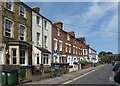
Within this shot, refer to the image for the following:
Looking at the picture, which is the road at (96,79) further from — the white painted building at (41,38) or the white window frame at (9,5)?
the white window frame at (9,5)

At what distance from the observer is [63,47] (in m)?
28.1

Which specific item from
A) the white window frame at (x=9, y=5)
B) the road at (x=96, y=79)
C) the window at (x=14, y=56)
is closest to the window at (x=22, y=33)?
the window at (x=14, y=56)

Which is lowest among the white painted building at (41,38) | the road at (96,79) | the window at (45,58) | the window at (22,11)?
the road at (96,79)

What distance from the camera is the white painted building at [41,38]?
18.1 m

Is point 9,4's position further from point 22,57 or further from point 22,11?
point 22,57

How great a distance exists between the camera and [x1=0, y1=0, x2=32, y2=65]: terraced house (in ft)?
43.5

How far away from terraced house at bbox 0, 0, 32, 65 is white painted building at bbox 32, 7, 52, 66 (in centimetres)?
127

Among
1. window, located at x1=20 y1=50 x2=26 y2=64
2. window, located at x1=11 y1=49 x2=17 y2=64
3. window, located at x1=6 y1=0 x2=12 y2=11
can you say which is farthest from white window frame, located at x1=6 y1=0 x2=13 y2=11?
window, located at x1=20 y1=50 x2=26 y2=64

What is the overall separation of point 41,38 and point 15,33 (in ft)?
19.4

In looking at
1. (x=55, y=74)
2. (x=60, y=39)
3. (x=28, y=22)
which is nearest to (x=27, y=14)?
(x=28, y=22)

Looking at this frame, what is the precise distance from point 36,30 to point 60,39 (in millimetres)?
8450

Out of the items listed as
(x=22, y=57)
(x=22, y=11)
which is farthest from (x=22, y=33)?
(x=22, y=57)

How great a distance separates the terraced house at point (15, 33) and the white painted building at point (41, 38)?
1.27m

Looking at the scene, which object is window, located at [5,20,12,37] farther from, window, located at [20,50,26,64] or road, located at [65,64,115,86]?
road, located at [65,64,115,86]
